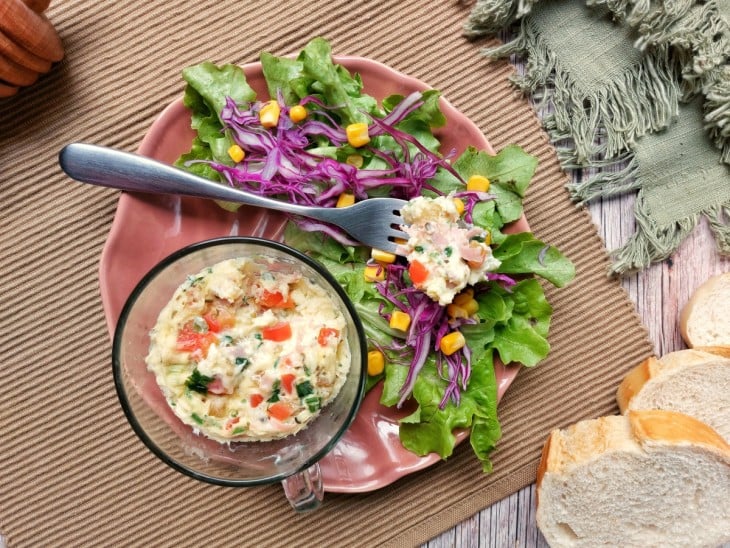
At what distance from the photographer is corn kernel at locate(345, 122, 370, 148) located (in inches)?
90.0

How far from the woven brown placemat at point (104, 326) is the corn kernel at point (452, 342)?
1.24 feet

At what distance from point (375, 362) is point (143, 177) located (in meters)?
0.99

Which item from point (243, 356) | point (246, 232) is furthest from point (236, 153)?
point (243, 356)

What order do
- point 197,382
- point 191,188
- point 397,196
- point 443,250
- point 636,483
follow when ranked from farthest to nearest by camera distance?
point 636,483 < point 397,196 < point 191,188 < point 443,250 < point 197,382

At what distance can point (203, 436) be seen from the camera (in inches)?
87.1

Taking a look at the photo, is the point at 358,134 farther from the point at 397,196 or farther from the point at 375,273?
the point at 375,273

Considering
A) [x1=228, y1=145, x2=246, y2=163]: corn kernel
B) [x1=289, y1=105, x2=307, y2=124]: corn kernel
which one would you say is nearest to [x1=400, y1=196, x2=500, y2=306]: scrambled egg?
[x1=289, y1=105, x2=307, y2=124]: corn kernel

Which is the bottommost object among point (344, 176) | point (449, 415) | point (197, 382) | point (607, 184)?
point (449, 415)

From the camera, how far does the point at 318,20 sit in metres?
2.54

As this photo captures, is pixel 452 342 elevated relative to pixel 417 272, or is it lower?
lower

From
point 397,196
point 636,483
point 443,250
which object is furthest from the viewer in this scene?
point 636,483

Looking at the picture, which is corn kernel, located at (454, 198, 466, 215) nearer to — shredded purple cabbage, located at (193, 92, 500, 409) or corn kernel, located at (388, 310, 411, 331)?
shredded purple cabbage, located at (193, 92, 500, 409)

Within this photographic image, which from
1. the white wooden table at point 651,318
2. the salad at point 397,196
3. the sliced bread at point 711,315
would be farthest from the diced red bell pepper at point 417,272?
the sliced bread at point 711,315

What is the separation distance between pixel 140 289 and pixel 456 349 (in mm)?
1043
